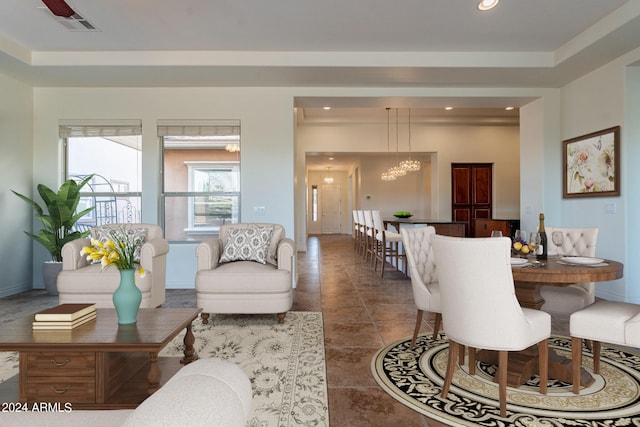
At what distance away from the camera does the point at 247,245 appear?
145 inches

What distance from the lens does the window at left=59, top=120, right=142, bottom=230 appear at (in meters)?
5.06

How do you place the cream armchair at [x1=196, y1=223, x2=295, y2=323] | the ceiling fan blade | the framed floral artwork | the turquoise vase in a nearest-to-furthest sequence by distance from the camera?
the turquoise vase, the ceiling fan blade, the cream armchair at [x1=196, y1=223, x2=295, y2=323], the framed floral artwork

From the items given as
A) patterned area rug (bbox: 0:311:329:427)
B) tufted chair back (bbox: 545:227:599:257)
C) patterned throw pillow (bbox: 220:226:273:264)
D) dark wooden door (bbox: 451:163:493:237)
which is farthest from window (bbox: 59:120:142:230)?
dark wooden door (bbox: 451:163:493:237)

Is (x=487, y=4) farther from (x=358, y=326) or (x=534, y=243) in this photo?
(x=358, y=326)

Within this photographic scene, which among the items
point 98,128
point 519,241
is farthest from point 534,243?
point 98,128

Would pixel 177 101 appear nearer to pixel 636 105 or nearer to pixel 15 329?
pixel 15 329

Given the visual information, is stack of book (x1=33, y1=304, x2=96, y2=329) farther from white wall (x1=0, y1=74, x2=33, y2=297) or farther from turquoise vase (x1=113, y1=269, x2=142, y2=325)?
white wall (x1=0, y1=74, x2=33, y2=297)

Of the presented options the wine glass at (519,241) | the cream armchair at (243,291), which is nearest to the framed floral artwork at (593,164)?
A: the wine glass at (519,241)

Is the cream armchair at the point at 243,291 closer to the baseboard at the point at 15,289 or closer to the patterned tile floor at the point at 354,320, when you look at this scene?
the patterned tile floor at the point at 354,320

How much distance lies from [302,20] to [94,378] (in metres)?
3.36

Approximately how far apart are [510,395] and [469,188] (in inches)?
287

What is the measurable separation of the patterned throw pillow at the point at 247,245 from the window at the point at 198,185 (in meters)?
1.36

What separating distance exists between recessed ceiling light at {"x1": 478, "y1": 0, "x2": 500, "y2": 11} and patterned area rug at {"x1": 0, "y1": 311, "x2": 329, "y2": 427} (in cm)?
326

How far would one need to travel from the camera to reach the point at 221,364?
2.32 feet
